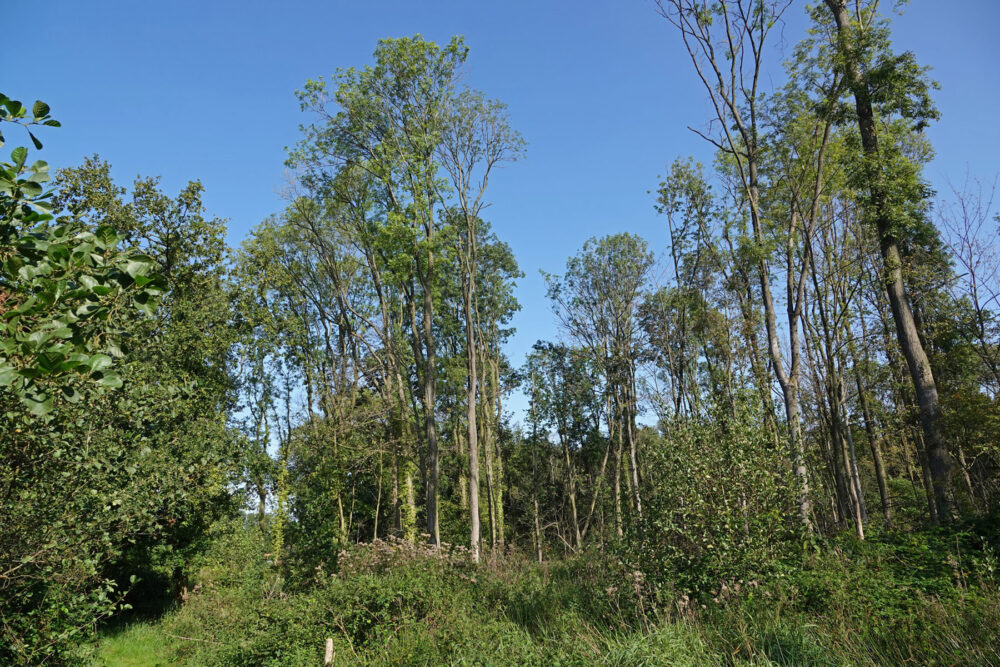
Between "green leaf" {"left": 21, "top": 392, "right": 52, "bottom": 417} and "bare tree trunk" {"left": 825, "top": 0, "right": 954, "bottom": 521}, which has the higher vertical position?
"bare tree trunk" {"left": 825, "top": 0, "right": 954, "bottom": 521}

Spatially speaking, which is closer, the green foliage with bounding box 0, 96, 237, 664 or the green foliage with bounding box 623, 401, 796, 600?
the green foliage with bounding box 0, 96, 237, 664

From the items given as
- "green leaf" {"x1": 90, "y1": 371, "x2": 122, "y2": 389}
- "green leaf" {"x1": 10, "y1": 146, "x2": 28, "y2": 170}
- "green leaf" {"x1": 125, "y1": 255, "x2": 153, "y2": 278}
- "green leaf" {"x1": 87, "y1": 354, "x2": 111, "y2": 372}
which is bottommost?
"green leaf" {"x1": 90, "y1": 371, "x2": 122, "y2": 389}

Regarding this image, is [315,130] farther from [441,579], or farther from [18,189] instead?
[18,189]

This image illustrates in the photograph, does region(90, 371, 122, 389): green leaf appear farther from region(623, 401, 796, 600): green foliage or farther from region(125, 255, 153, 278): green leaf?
region(623, 401, 796, 600): green foliage

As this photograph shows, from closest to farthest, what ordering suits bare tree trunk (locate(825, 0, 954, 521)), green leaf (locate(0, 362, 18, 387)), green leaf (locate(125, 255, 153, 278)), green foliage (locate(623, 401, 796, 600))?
green leaf (locate(0, 362, 18, 387)) < green leaf (locate(125, 255, 153, 278)) < green foliage (locate(623, 401, 796, 600)) < bare tree trunk (locate(825, 0, 954, 521))

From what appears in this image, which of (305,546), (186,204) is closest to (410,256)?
(186,204)

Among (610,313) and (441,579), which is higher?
(610,313)

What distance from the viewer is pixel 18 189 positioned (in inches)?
80.8

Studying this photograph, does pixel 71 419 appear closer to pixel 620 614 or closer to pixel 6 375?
pixel 6 375

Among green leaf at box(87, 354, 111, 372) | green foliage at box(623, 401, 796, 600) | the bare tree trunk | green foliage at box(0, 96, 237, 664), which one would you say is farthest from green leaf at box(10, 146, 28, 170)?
the bare tree trunk

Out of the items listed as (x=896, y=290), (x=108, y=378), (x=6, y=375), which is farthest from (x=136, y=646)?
(x=896, y=290)

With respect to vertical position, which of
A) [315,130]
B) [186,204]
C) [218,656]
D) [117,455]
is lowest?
[218,656]

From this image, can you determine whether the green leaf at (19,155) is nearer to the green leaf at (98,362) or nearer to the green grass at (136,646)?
the green leaf at (98,362)

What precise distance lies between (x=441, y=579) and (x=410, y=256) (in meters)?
9.54
